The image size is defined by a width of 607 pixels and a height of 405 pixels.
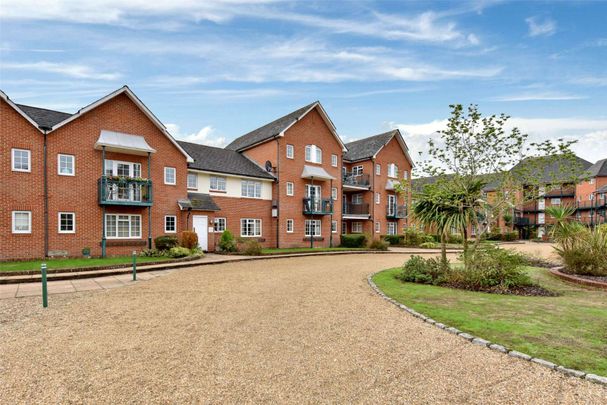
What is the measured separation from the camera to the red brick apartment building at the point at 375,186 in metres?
31.0

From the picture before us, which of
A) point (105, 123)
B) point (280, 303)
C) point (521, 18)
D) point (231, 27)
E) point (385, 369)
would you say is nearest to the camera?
point (385, 369)

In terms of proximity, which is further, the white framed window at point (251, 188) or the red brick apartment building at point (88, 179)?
the white framed window at point (251, 188)

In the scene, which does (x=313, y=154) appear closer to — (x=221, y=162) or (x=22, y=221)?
(x=221, y=162)

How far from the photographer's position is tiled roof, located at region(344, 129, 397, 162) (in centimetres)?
3155

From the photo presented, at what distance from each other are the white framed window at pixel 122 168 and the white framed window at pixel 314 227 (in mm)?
12995

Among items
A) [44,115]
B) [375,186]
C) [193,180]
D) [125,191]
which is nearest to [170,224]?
[125,191]

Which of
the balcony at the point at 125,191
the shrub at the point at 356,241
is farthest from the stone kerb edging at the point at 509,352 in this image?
the shrub at the point at 356,241

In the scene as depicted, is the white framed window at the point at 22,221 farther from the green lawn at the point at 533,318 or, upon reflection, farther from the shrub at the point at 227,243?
the green lawn at the point at 533,318

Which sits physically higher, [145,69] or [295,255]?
[145,69]

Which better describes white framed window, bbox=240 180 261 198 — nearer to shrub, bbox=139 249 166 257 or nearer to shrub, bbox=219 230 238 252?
shrub, bbox=219 230 238 252

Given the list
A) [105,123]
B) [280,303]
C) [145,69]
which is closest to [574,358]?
[280,303]

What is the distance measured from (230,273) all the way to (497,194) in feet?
33.2

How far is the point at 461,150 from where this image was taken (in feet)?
36.2

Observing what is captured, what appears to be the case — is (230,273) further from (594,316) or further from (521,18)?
(521,18)
